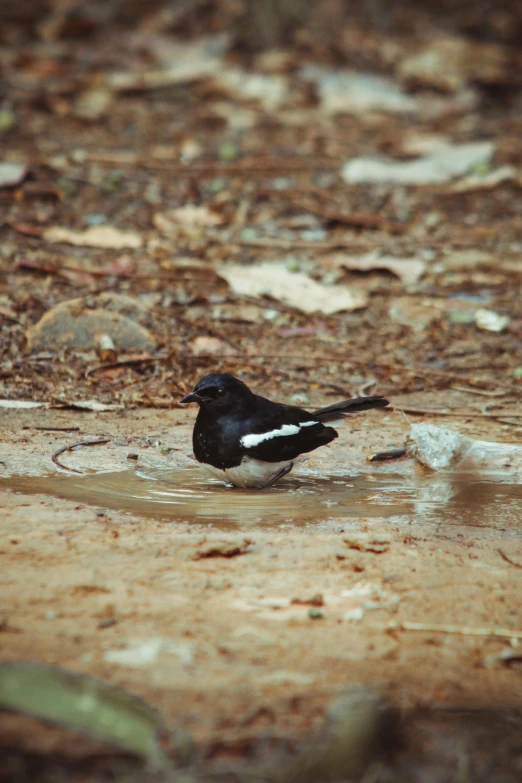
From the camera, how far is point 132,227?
9.10m

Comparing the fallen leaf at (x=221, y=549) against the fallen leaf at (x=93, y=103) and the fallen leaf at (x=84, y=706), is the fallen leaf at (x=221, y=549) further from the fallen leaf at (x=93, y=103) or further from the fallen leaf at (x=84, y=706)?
the fallen leaf at (x=93, y=103)

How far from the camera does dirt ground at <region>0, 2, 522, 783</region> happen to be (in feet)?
8.71

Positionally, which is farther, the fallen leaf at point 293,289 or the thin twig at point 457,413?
the fallen leaf at point 293,289

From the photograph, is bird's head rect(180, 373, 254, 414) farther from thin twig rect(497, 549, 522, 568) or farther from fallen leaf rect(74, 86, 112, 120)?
fallen leaf rect(74, 86, 112, 120)

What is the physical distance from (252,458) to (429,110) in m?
9.44

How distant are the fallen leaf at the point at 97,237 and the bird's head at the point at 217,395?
4.01 m

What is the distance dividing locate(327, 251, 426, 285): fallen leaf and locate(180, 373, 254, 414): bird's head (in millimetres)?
3941

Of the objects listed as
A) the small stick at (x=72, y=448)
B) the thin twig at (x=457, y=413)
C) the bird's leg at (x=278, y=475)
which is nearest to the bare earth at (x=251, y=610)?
the small stick at (x=72, y=448)

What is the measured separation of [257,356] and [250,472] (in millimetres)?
2358

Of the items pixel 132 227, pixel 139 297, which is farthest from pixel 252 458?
pixel 132 227

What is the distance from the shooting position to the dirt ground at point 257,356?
265cm

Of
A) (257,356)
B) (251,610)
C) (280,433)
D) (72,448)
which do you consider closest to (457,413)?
(257,356)

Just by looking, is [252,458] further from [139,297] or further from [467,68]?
[467,68]

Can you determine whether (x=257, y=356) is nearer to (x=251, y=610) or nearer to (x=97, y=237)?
(x=97, y=237)
